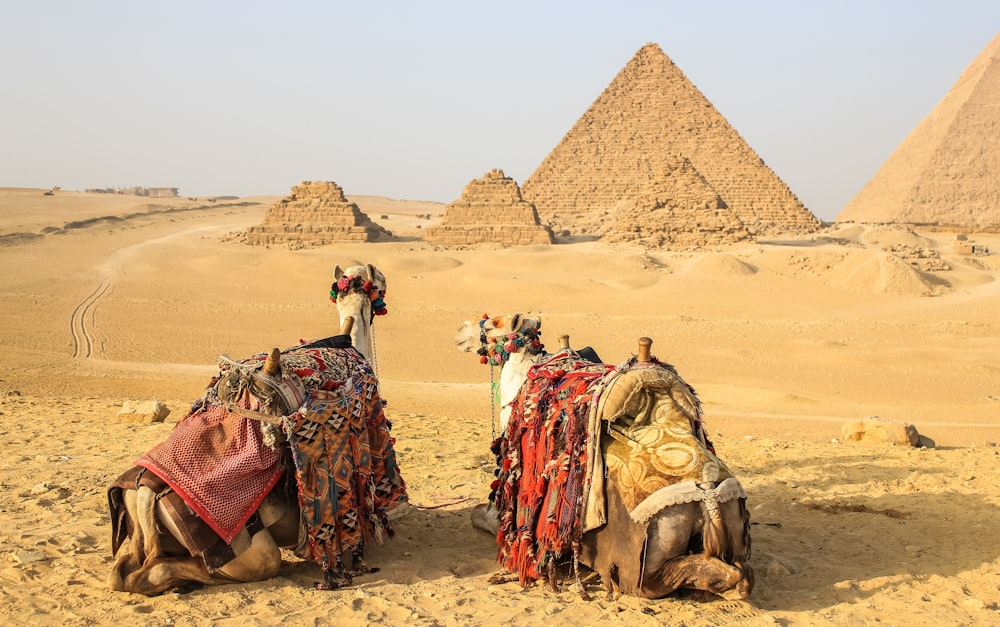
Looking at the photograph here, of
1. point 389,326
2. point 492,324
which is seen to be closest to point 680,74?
point 389,326

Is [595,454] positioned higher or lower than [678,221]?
lower

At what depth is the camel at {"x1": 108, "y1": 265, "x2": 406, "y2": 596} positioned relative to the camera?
435 centimetres

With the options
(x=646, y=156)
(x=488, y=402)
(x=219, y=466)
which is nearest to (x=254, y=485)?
(x=219, y=466)

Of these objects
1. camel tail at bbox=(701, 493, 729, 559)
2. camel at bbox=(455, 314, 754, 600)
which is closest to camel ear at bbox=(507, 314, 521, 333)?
camel at bbox=(455, 314, 754, 600)

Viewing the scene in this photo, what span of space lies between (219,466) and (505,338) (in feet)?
5.87

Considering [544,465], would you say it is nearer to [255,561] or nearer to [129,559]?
[255,561]

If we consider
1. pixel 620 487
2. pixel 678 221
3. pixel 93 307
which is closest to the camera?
pixel 620 487

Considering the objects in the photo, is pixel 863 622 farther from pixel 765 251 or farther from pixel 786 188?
pixel 786 188

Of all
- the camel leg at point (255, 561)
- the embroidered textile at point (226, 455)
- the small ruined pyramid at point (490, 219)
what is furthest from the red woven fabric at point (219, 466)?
the small ruined pyramid at point (490, 219)

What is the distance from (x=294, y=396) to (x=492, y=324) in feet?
4.45

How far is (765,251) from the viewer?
35.9 m

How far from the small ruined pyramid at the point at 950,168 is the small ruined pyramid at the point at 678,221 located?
5120 cm

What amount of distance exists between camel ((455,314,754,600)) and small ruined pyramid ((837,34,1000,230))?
9094 centimetres

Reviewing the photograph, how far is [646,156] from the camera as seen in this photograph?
3135 inches
